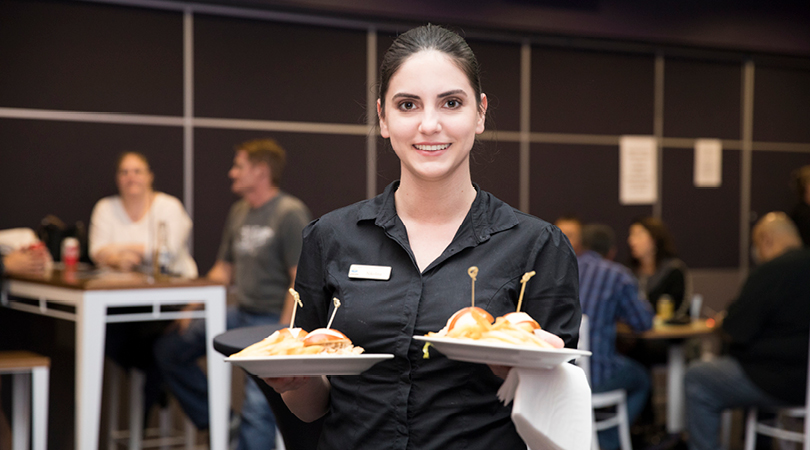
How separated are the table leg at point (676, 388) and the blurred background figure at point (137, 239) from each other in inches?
101

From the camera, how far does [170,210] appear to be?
4.20 metres

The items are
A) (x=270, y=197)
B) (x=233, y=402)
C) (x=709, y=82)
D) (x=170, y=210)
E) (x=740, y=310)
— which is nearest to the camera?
(x=740, y=310)

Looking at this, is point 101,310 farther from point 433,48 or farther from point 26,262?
point 433,48

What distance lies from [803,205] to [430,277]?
4604 mm

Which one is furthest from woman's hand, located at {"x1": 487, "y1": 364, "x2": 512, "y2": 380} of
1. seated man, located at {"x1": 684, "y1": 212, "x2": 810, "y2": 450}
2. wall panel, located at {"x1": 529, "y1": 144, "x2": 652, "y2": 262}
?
wall panel, located at {"x1": 529, "y1": 144, "x2": 652, "y2": 262}

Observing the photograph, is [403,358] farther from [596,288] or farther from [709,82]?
[709,82]

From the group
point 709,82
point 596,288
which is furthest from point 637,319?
point 709,82

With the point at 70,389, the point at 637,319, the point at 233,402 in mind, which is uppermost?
the point at 637,319

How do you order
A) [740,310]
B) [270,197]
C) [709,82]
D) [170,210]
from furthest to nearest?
[709,82] → [170,210] → [270,197] → [740,310]

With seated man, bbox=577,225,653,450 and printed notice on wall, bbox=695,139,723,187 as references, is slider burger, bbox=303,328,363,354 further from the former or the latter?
printed notice on wall, bbox=695,139,723,187

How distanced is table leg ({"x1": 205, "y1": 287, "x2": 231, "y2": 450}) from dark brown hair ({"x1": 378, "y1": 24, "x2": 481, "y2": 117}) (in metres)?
2.06

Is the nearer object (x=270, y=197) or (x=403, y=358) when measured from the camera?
(x=403, y=358)

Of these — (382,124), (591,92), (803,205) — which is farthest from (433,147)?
(591,92)

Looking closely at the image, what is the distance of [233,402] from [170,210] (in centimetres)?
121
